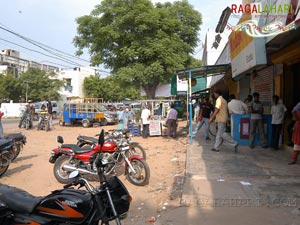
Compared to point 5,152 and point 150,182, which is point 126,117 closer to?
point 5,152

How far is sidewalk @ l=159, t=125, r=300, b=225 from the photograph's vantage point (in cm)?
479

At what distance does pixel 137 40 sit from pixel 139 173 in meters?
16.7

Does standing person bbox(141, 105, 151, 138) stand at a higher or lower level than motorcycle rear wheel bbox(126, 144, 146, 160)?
higher

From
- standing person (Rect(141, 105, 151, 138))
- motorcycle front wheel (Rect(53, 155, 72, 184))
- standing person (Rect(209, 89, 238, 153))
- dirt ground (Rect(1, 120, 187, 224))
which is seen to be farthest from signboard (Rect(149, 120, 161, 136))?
motorcycle front wheel (Rect(53, 155, 72, 184))

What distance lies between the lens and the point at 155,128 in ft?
53.1

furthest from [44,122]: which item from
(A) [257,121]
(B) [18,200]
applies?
(B) [18,200]

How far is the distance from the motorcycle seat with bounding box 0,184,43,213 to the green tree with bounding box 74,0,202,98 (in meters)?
19.6

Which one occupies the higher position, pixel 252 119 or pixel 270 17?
pixel 270 17

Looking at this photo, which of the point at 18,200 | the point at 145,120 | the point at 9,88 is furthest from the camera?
the point at 9,88

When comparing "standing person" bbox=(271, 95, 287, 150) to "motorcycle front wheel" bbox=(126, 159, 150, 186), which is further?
"standing person" bbox=(271, 95, 287, 150)

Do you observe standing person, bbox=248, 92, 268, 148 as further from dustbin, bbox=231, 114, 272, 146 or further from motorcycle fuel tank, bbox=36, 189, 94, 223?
motorcycle fuel tank, bbox=36, 189, 94, 223

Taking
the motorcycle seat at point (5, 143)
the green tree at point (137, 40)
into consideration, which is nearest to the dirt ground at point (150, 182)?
the motorcycle seat at point (5, 143)

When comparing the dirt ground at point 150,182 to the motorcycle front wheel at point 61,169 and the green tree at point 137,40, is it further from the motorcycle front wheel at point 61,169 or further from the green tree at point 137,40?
the green tree at point 137,40

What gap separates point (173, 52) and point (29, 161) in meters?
15.4
